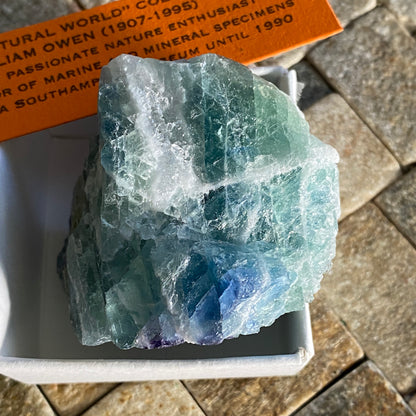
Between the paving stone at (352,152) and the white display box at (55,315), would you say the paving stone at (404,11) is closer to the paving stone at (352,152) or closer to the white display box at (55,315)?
the paving stone at (352,152)

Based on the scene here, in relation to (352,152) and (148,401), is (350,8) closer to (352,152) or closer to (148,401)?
(352,152)

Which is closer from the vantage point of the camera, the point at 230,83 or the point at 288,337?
the point at 230,83

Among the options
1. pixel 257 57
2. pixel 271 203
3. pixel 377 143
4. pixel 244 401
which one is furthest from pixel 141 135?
pixel 377 143

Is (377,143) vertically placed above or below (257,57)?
below

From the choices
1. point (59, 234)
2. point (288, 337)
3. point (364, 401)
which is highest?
point (59, 234)

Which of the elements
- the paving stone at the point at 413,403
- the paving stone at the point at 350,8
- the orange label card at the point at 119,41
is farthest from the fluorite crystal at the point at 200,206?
the paving stone at the point at 350,8

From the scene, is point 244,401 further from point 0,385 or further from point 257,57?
point 257,57
